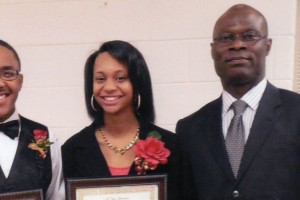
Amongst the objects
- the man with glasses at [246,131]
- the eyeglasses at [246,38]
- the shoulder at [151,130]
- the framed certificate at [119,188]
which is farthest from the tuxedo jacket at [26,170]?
the eyeglasses at [246,38]

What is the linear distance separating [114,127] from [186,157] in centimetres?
33

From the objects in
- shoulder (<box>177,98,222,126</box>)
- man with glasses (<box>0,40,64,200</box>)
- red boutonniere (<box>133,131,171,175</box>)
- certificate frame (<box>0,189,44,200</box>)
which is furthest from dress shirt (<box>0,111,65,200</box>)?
shoulder (<box>177,98,222,126</box>)

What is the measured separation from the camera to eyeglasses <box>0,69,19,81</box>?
162 centimetres

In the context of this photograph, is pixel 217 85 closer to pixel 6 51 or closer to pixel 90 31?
pixel 90 31

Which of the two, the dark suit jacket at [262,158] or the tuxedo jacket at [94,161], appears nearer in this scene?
the dark suit jacket at [262,158]

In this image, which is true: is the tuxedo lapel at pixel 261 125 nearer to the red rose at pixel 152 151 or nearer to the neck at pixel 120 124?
the red rose at pixel 152 151

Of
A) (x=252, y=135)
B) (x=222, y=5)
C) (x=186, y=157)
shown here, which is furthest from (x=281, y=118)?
(x=222, y=5)

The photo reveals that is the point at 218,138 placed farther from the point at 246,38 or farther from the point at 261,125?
the point at 246,38

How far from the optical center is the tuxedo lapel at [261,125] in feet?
5.03

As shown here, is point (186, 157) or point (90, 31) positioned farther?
point (90, 31)

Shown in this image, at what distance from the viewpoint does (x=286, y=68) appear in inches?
92.7

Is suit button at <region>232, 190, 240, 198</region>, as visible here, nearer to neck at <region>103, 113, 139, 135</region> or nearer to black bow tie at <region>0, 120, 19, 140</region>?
neck at <region>103, 113, 139, 135</region>

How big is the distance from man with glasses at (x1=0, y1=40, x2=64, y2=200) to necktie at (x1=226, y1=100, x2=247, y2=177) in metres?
0.69

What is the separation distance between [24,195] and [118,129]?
49cm
